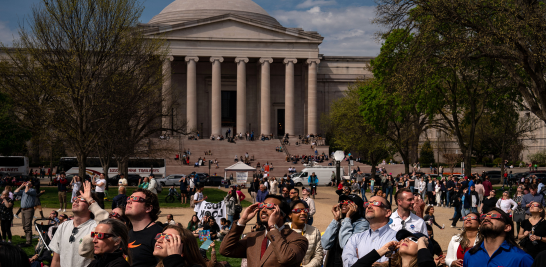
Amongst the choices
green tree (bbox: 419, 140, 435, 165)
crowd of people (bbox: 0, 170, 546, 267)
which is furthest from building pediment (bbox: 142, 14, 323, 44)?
crowd of people (bbox: 0, 170, 546, 267)

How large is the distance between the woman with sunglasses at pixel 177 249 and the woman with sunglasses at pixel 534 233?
21.7ft

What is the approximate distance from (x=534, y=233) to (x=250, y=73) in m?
78.9

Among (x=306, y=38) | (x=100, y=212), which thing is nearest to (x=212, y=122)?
(x=306, y=38)

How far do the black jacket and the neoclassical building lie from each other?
227ft

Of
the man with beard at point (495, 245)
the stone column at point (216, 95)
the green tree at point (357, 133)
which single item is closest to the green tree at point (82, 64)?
the man with beard at point (495, 245)

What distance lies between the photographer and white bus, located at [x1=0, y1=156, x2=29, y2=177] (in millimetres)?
53938

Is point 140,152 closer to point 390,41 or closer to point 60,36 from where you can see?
point 60,36

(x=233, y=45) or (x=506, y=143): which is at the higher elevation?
(x=233, y=45)

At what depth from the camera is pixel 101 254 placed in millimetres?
5066

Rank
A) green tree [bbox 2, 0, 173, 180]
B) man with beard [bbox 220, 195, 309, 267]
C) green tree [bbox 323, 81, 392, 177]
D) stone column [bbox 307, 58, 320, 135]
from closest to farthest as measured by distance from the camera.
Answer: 1. man with beard [bbox 220, 195, 309, 267]
2. green tree [bbox 2, 0, 173, 180]
3. green tree [bbox 323, 81, 392, 177]
4. stone column [bbox 307, 58, 320, 135]

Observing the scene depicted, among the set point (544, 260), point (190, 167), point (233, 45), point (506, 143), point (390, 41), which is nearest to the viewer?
point (544, 260)

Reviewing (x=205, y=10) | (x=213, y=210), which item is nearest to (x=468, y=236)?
(x=213, y=210)

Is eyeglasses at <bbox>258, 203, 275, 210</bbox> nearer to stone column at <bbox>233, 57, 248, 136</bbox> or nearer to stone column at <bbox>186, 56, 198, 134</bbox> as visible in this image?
stone column at <bbox>186, 56, 198, 134</bbox>

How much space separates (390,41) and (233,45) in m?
43.1
